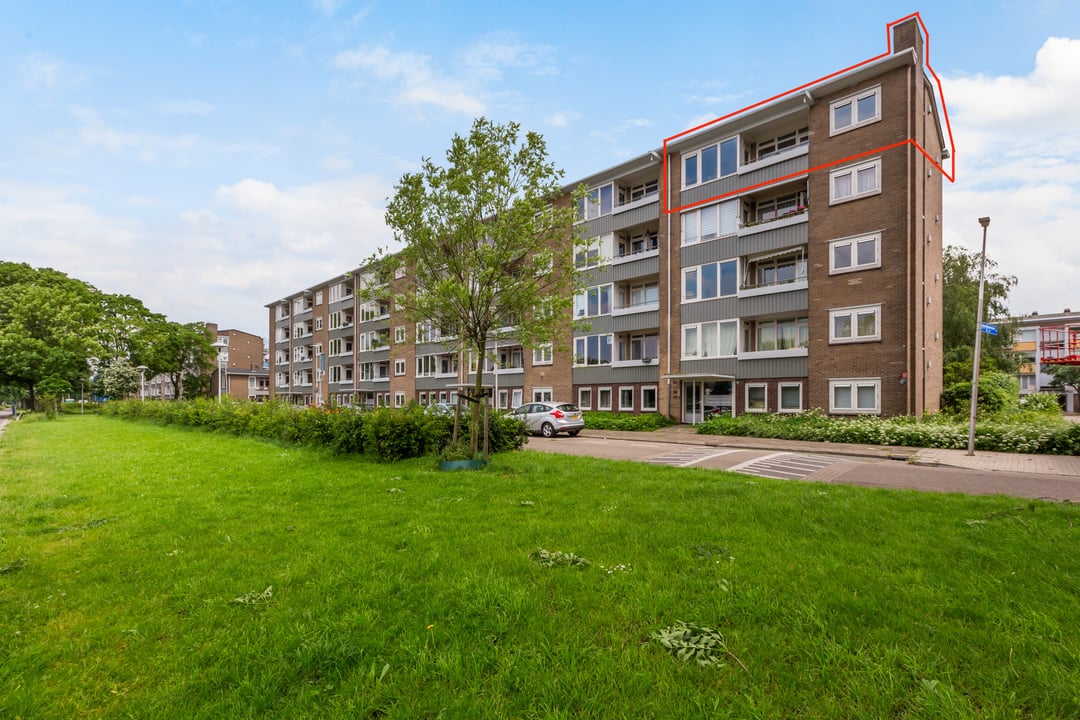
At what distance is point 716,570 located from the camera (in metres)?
4.57

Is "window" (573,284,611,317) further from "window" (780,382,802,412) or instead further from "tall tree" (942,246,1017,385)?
"tall tree" (942,246,1017,385)

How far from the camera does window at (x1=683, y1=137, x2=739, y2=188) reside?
87.1 ft

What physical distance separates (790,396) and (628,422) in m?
7.57

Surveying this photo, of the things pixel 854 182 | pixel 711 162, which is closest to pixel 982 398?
pixel 854 182

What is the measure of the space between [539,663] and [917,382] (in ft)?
78.0

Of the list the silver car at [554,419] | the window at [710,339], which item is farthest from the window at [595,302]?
the silver car at [554,419]

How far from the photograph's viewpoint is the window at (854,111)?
22.4m

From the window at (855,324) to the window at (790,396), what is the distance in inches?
102

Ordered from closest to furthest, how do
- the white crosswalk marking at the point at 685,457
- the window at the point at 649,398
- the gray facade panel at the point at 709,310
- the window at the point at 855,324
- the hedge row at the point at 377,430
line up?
the hedge row at the point at 377,430
the white crosswalk marking at the point at 685,457
the window at the point at 855,324
the gray facade panel at the point at 709,310
the window at the point at 649,398

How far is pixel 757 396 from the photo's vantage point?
83.1 ft

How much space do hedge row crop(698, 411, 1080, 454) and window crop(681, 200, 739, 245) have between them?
9.60 metres

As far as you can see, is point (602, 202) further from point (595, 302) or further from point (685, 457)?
point (685, 457)

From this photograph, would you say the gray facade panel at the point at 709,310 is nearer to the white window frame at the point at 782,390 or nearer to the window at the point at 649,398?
the white window frame at the point at 782,390

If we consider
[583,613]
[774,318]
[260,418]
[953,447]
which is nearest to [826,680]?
[583,613]
